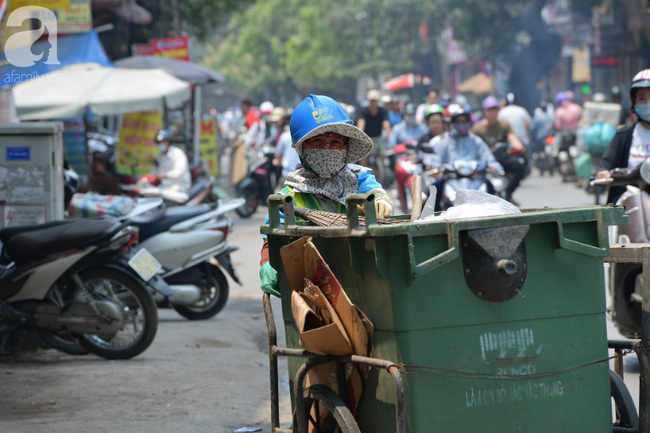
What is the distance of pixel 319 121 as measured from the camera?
3.24 metres

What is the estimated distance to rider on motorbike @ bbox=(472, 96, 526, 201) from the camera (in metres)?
11.5

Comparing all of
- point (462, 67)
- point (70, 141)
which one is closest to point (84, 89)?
point (70, 141)

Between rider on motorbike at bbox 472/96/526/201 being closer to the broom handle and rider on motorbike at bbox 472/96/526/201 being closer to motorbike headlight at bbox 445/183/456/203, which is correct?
motorbike headlight at bbox 445/183/456/203

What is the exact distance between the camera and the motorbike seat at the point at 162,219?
6883 millimetres

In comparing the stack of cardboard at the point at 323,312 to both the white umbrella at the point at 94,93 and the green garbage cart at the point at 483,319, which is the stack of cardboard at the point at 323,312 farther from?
the white umbrella at the point at 94,93

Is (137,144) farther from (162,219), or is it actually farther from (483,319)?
(483,319)

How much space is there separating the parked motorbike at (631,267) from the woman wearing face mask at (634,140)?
→ 16 centimetres

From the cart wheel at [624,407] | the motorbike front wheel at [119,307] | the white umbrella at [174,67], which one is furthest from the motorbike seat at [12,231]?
the white umbrella at [174,67]

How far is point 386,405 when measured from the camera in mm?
2732

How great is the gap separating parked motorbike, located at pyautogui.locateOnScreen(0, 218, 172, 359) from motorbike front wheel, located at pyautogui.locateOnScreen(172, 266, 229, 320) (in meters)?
1.33

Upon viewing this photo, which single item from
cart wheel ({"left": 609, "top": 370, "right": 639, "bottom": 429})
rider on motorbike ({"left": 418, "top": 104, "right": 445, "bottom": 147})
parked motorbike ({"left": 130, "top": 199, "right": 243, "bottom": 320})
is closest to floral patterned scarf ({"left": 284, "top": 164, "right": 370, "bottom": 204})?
cart wheel ({"left": 609, "top": 370, "right": 639, "bottom": 429})

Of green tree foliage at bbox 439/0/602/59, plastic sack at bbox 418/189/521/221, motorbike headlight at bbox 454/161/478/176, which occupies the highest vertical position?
green tree foliage at bbox 439/0/602/59

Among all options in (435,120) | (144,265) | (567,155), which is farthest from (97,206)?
(567,155)

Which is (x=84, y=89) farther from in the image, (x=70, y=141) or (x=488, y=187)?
(x=488, y=187)
